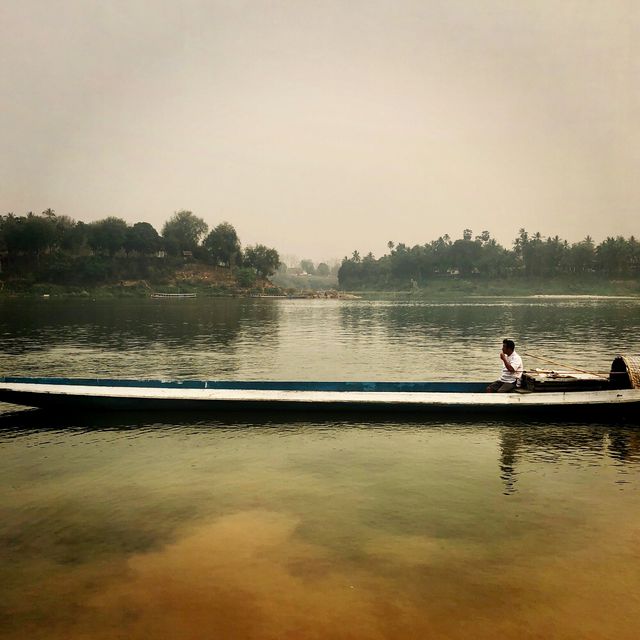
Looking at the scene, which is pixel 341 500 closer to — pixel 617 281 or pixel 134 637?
pixel 134 637

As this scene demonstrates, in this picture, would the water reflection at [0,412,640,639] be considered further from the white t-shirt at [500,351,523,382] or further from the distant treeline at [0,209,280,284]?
the distant treeline at [0,209,280,284]

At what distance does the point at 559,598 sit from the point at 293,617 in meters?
3.64

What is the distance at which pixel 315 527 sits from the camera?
32.2 ft

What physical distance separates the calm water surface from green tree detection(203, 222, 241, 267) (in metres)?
158

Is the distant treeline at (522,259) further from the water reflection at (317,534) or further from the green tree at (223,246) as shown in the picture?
the water reflection at (317,534)

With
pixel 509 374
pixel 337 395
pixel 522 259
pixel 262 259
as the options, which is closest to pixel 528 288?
pixel 522 259

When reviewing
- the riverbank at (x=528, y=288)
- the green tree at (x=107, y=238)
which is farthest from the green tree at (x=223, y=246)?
the riverbank at (x=528, y=288)

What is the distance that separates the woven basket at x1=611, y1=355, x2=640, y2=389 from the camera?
16453 millimetres

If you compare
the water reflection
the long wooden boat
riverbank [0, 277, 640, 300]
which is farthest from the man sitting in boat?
riverbank [0, 277, 640, 300]

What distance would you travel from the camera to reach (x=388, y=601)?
756 cm

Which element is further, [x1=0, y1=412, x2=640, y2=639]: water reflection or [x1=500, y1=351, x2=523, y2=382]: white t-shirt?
[x1=500, y1=351, x2=523, y2=382]: white t-shirt

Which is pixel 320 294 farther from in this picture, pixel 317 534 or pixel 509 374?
pixel 317 534

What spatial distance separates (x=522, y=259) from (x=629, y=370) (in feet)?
571

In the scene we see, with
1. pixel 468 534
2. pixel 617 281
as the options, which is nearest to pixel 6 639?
pixel 468 534
